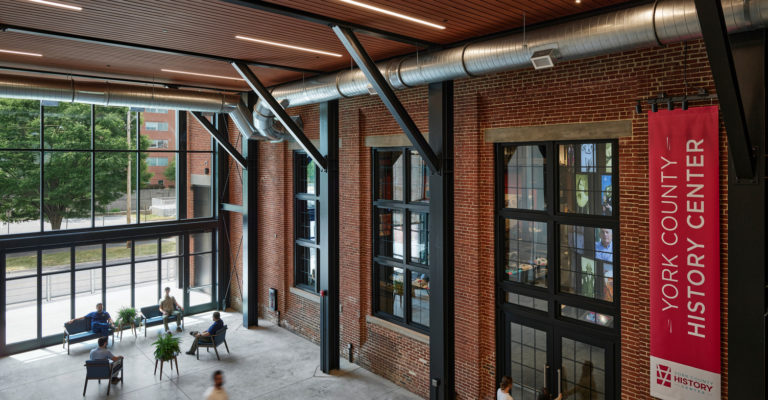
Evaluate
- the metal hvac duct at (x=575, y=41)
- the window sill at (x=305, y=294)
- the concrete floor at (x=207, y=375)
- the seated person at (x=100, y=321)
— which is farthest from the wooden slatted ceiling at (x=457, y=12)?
the seated person at (x=100, y=321)

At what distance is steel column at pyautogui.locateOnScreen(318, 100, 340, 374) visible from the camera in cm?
1109

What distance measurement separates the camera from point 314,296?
12.9 meters

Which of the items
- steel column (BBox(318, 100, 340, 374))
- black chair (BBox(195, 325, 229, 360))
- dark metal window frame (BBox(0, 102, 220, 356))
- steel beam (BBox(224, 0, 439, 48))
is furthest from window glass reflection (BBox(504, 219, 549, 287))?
dark metal window frame (BBox(0, 102, 220, 356))

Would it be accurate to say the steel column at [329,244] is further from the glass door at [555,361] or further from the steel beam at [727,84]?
the steel beam at [727,84]

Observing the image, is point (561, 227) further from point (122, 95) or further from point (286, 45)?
point (122, 95)

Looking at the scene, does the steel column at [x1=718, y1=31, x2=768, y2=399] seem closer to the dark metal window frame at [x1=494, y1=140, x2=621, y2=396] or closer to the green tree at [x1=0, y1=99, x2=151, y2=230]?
the dark metal window frame at [x1=494, y1=140, x2=621, y2=396]

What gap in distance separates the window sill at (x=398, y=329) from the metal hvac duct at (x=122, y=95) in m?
5.88

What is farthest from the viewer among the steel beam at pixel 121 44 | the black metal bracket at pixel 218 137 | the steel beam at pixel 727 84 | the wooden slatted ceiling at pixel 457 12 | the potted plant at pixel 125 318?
the black metal bracket at pixel 218 137

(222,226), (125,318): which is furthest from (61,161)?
(222,226)

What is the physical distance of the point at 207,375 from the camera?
11.0 metres

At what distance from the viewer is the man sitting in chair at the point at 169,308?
46.3 feet

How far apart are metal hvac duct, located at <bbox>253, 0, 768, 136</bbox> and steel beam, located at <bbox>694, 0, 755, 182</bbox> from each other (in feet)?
2.18

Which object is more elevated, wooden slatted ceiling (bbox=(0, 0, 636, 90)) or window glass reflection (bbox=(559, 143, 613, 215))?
wooden slatted ceiling (bbox=(0, 0, 636, 90))

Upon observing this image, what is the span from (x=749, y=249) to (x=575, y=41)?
3.10m
